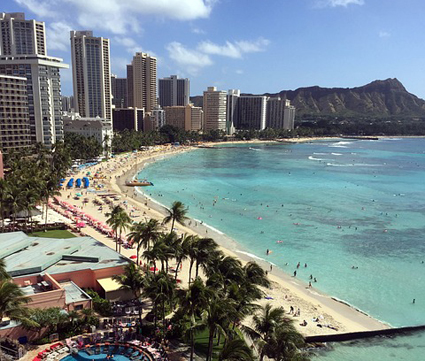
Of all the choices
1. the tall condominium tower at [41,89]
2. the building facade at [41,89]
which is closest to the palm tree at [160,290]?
the building facade at [41,89]

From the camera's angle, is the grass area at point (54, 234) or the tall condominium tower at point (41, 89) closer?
the grass area at point (54, 234)

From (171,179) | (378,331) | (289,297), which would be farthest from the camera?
(171,179)

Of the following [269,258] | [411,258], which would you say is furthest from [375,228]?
[269,258]

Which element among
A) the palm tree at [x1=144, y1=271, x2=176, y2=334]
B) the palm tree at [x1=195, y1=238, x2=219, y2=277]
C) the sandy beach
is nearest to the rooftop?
the palm tree at [x1=195, y1=238, x2=219, y2=277]

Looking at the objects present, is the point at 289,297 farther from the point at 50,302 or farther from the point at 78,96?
the point at 78,96

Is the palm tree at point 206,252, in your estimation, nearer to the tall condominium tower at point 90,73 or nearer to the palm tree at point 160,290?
the palm tree at point 160,290

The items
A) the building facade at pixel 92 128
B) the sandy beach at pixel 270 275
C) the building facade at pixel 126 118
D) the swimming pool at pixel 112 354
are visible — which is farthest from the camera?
the building facade at pixel 126 118
